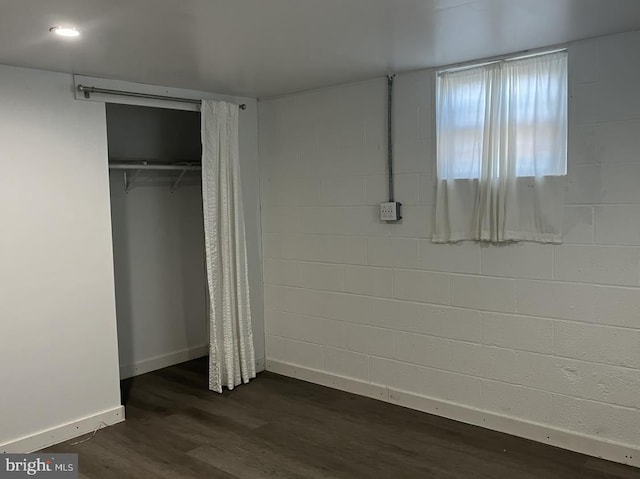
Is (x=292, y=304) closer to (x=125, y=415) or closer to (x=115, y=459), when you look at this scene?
(x=125, y=415)

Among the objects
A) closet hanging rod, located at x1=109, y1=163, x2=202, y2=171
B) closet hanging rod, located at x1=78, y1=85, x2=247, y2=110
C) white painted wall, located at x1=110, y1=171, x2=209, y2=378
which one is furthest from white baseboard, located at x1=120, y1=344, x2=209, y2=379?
closet hanging rod, located at x1=78, y1=85, x2=247, y2=110

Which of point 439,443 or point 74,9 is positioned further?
point 439,443

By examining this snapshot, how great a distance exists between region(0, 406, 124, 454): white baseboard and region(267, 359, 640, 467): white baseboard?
1.41m

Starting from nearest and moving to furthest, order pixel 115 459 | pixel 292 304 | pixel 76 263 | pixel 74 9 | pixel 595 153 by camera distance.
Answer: pixel 74 9 → pixel 595 153 → pixel 115 459 → pixel 76 263 → pixel 292 304

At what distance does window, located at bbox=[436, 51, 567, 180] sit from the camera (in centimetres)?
325

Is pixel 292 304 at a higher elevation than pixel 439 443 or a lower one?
higher

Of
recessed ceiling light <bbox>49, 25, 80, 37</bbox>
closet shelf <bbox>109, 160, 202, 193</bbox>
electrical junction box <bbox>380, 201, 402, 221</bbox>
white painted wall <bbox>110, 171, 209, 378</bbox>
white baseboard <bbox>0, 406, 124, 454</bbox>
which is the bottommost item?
white baseboard <bbox>0, 406, 124, 454</bbox>

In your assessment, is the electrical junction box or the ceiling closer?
the ceiling

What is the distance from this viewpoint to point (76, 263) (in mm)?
3658

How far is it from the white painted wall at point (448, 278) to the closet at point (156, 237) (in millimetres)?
815

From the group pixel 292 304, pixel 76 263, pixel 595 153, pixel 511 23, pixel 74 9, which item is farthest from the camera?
pixel 292 304

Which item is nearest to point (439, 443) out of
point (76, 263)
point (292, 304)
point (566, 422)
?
point (566, 422)

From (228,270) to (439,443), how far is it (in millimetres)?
1897

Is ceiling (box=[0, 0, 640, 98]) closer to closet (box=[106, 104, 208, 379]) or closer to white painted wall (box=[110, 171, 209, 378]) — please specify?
closet (box=[106, 104, 208, 379])
